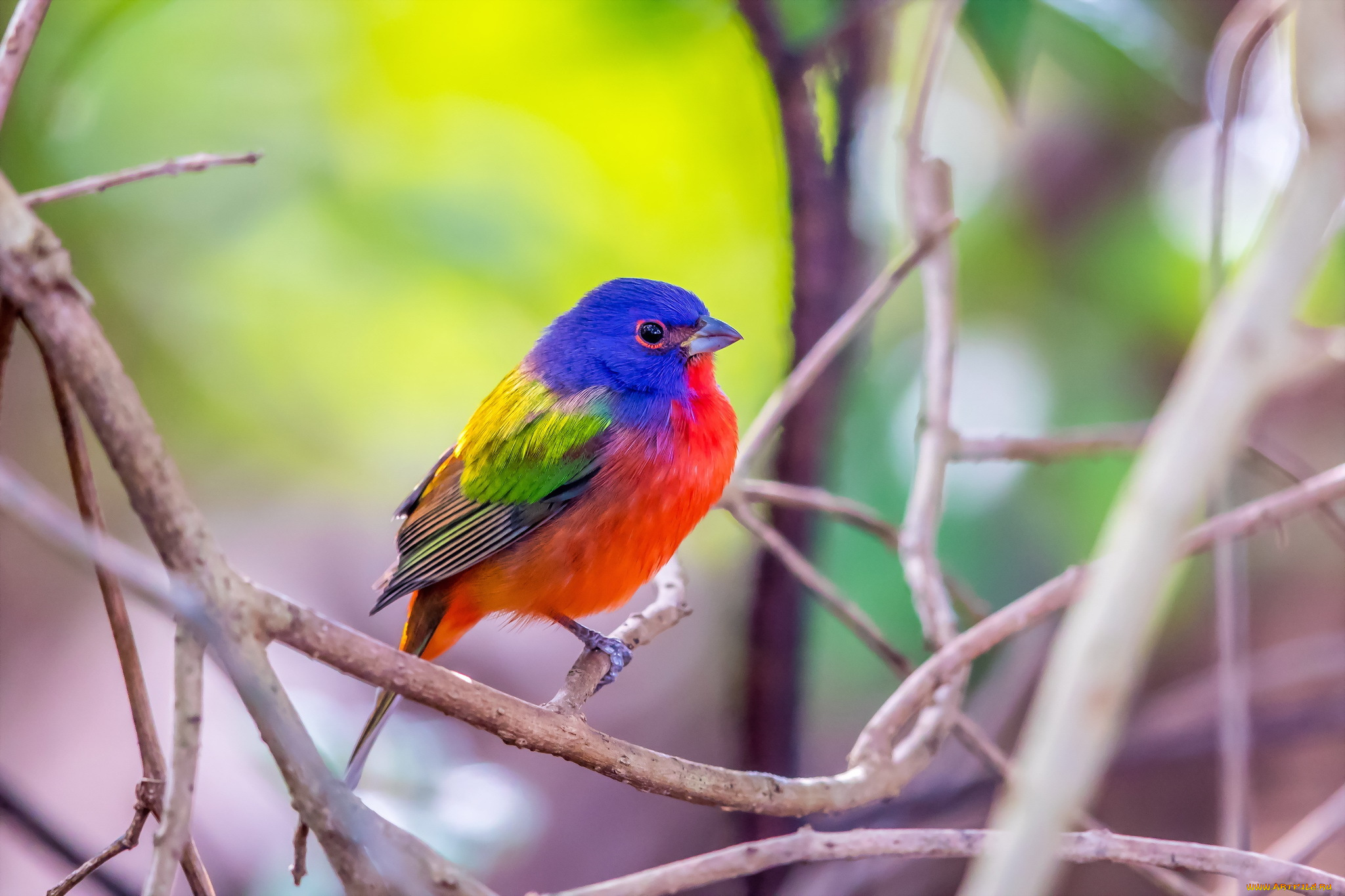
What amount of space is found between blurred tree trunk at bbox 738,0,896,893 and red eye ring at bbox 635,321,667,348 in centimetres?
58

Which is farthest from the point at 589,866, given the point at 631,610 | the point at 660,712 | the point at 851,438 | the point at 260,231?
the point at 260,231

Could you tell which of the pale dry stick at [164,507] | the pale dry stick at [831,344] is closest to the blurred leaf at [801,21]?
the pale dry stick at [831,344]

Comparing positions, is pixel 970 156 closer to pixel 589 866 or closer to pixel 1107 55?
pixel 1107 55

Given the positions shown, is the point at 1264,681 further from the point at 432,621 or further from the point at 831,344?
the point at 432,621

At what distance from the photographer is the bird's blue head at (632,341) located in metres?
2.94

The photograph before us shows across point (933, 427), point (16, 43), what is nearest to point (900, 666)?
point (933, 427)

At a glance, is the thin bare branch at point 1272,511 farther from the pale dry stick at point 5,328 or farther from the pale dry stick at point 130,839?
the pale dry stick at point 5,328

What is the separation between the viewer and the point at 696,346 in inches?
118

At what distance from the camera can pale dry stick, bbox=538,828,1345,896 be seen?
141cm

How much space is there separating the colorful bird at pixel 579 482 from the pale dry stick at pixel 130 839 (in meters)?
1.02

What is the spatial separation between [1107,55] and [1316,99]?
10.0 feet

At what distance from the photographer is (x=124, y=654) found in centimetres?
138

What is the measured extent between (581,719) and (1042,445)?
1.64 meters

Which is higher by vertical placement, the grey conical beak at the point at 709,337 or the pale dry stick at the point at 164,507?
the grey conical beak at the point at 709,337
